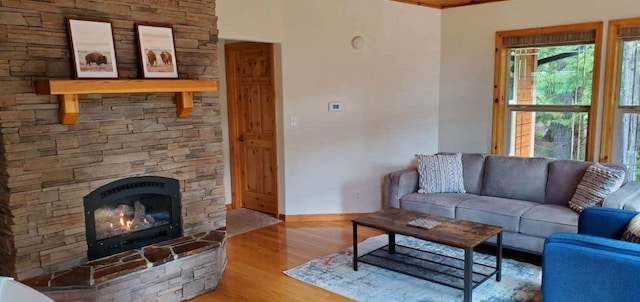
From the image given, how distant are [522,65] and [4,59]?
456 cm

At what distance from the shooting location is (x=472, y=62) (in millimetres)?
5250

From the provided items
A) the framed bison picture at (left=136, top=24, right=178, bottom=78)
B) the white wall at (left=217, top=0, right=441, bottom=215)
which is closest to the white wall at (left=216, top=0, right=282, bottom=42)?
the white wall at (left=217, top=0, right=441, bottom=215)

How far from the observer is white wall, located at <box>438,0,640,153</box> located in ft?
15.9

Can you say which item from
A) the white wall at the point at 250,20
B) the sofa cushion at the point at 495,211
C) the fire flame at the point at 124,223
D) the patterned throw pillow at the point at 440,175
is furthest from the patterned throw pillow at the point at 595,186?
the fire flame at the point at 124,223

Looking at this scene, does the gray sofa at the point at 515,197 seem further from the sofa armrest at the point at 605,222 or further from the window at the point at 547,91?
the window at the point at 547,91

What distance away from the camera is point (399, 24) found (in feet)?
17.0

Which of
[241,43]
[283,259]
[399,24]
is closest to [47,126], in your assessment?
[283,259]

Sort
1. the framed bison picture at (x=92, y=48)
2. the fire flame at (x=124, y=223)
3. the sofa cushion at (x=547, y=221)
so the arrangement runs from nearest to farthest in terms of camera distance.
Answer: the framed bison picture at (x=92, y=48), the fire flame at (x=124, y=223), the sofa cushion at (x=547, y=221)

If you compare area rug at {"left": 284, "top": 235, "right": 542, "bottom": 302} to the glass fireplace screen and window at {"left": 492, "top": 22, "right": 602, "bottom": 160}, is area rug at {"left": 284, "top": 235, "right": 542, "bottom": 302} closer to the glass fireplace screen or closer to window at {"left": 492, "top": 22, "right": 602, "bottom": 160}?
the glass fireplace screen

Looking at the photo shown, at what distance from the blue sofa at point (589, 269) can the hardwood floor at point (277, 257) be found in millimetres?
1431

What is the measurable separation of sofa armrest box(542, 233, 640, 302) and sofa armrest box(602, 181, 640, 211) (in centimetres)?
127

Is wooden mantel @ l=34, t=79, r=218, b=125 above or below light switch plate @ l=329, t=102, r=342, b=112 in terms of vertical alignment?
above

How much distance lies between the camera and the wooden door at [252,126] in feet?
17.2

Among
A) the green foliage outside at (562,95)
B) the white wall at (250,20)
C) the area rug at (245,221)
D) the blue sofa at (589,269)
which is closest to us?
the blue sofa at (589,269)
